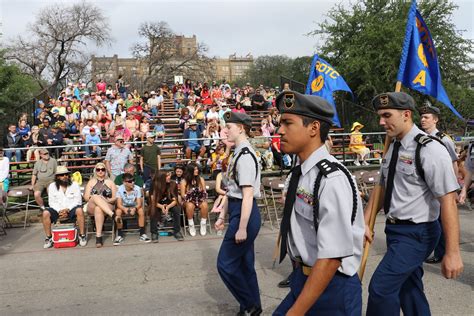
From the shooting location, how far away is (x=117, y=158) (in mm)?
10477

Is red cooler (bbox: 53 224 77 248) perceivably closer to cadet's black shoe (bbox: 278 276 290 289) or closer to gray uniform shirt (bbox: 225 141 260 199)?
cadet's black shoe (bbox: 278 276 290 289)

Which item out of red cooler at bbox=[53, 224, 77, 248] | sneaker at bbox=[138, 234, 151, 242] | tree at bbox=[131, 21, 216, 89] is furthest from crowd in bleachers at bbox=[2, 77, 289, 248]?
tree at bbox=[131, 21, 216, 89]

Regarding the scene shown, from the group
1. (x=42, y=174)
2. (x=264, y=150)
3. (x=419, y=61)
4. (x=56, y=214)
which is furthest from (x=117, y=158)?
(x=419, y=61)

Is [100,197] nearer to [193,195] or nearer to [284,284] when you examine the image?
[193,195]

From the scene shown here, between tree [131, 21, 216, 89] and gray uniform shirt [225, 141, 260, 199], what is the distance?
41.0 meters

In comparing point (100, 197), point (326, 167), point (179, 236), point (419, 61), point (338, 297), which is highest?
point (419, 61)

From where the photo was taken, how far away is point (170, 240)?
829 cm

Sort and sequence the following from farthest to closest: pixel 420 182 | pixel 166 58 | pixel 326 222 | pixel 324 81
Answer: pixel 166 58 < pixel 324 81 < pixel 420 182 < pixel 326 222

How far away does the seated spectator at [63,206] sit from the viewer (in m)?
8.05

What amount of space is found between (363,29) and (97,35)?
25.1 m

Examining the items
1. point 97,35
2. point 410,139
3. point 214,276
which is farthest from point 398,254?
point 97,35

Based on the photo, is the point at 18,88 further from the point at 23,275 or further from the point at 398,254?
the point at 398,254

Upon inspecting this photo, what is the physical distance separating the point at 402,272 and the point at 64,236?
644 cm

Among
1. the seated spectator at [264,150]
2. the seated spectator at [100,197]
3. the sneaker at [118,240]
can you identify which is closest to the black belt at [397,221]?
the sneaker at [118,240]
